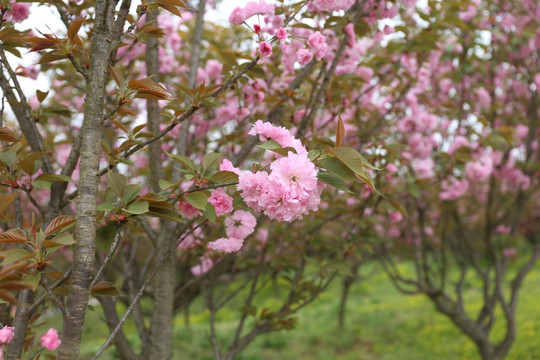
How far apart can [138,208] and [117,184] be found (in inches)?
4.8

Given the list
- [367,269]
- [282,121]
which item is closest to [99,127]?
[282,121]

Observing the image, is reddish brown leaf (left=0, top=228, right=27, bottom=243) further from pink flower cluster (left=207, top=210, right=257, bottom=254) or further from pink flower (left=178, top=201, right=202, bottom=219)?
pink flower cluster (left=207, top=210, right=257, bottom=254)

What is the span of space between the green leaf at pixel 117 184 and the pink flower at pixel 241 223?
487 mm

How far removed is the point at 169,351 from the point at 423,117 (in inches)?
112

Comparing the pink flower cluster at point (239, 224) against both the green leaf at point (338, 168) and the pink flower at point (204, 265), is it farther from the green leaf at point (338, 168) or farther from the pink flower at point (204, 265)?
the pink flower at point (204, 265)

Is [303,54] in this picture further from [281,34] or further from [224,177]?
[224,177]

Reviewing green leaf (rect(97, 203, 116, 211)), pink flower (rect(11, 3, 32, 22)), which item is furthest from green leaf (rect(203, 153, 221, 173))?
pink flower (rect(11, 3, 32, 22))

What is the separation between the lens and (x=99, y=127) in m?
1.20

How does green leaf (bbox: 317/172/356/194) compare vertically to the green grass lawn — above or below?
above

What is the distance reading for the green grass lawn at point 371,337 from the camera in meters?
5.82

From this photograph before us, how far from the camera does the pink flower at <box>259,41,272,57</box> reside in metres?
1.48

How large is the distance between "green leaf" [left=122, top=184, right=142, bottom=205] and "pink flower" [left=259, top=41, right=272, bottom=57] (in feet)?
2.02

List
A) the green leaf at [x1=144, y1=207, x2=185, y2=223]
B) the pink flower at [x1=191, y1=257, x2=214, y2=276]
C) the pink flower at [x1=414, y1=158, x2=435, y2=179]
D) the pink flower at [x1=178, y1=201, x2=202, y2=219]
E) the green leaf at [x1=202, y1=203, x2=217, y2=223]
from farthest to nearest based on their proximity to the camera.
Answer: the pink flower at [x1=414, y1=158, x2=435, y2=179] → the pink flower at [x1=191, y1=257, x2=214, y2=276] → the pink flower at [x1=178, y1=201, x2=202, y2=219] → the green leaf at [x1=202, y1=203, x2=217, y2=223] → the green leaf at [x1=144, y1=207, x2=185, y2=223]

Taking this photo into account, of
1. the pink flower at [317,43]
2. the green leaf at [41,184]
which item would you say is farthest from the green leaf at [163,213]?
the pink flower at [317,43]
